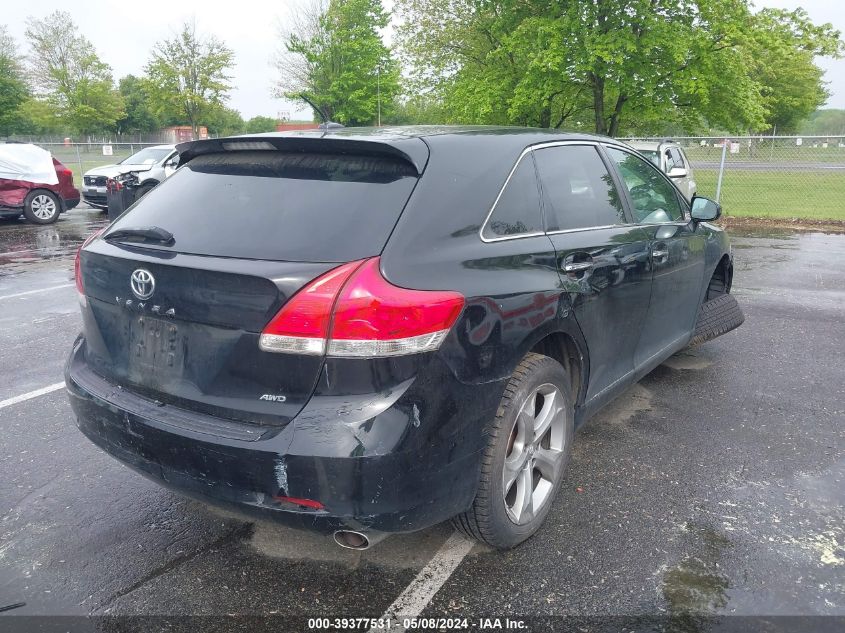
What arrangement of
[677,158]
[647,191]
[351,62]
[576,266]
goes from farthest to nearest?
[351,62], [677,158], [647,191], [576,266]

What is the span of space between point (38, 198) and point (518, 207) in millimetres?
14311

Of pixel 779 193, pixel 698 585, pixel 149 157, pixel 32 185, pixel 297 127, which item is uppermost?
pixel 297 127

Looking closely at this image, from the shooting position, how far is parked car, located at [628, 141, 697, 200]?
1288 centimetres

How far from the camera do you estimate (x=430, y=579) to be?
2586 millimetres

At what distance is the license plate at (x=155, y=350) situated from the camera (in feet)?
7.73

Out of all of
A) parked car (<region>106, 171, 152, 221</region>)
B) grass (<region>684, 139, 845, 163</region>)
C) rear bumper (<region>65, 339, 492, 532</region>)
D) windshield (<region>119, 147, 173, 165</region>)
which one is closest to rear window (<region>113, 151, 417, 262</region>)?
rear bumper (<region>65, 339, 492, 532</region>)

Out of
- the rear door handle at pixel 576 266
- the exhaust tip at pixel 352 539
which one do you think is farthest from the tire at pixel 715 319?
the exhaust tip at pixel 352 539

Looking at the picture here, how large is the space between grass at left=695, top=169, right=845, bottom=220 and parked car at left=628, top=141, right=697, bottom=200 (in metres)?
3.12

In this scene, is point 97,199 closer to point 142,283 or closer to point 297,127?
point 297,127

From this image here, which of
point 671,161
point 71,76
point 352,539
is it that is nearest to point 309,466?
point 352,539

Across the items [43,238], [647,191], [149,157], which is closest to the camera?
[647,191]

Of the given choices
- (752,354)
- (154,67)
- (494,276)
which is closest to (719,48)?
(752,354)

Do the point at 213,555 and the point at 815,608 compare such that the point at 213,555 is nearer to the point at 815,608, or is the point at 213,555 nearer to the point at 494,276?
the point at 494,276

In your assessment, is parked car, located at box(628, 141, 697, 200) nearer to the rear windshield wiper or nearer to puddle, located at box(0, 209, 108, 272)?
puddle, located at box(0, 209, 108, 272)
